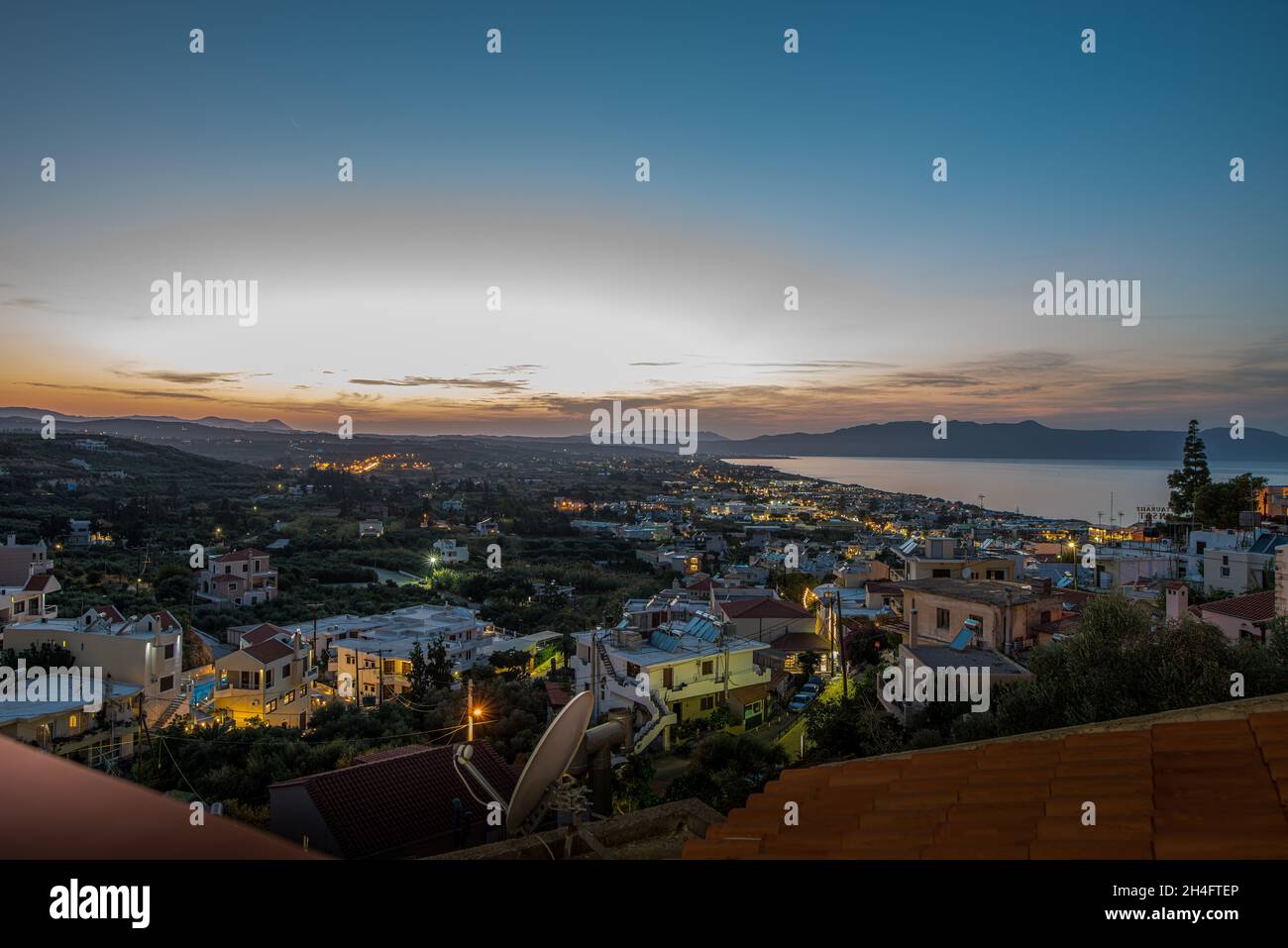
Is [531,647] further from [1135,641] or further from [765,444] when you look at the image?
[765,444]

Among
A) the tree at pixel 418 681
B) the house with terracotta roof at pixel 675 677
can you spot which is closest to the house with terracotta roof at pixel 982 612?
the house with terracotta roof at pixel 675 677

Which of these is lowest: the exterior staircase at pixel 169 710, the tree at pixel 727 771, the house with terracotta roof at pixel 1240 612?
the exterior staircase at pixel 169 710

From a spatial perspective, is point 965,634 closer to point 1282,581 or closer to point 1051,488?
point 1282,581

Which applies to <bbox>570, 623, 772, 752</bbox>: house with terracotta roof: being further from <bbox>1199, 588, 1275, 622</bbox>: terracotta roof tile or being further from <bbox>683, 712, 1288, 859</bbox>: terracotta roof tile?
<bbox>683, 712, 1288, 859</bbox>: terracotta roof tile

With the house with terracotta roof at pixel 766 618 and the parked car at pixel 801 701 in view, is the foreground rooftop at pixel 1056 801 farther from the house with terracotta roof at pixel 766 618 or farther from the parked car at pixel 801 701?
the house with terracotta roof at pixel 766 618
